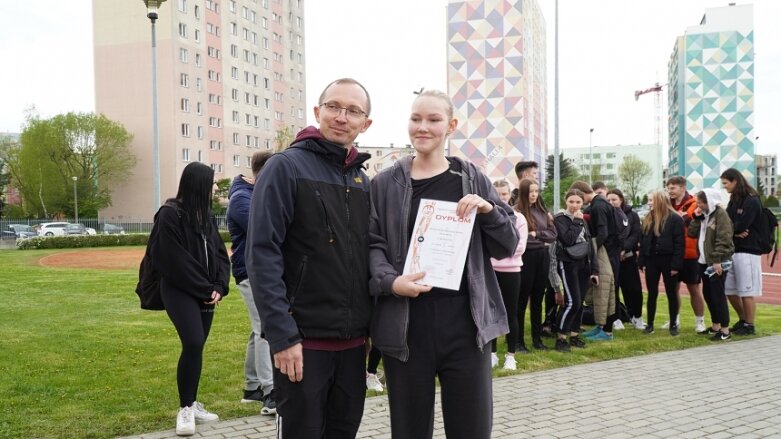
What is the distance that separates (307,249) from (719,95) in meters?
77.9

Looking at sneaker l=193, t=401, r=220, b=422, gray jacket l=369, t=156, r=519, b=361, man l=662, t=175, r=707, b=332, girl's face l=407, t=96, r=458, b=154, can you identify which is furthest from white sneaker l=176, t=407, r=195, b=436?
man l=662, t=175, r=707, b=332

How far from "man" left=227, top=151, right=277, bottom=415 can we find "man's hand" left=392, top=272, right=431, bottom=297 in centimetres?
240

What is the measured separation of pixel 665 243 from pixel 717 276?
0.79 m

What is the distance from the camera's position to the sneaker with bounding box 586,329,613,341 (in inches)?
335

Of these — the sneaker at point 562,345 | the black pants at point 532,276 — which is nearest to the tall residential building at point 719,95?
the sneaker at point 562,345

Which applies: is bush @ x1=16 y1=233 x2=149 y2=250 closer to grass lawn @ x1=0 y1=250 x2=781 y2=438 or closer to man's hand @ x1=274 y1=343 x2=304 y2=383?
grass lawn @ x1=0 y1=250 x2=781 y2=438

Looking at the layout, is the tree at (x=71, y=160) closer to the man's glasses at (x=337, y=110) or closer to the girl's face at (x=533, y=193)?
the girl's face at (x=533, y=193)

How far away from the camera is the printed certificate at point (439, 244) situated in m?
2.73

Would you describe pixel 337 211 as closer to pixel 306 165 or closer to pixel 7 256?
pixel 306 165

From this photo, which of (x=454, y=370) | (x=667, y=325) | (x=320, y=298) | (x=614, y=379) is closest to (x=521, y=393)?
(x=614, y=379)

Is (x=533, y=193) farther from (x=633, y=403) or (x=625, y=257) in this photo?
(x=625, y=257)

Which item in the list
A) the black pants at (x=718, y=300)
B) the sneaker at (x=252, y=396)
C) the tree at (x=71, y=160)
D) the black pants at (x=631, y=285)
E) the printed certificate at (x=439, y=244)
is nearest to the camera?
the printed certificate at (x=439, y=244)

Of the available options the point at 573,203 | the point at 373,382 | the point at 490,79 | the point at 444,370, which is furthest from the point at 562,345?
the point at 490,79

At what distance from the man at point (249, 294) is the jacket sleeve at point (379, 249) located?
2129 millimetres
